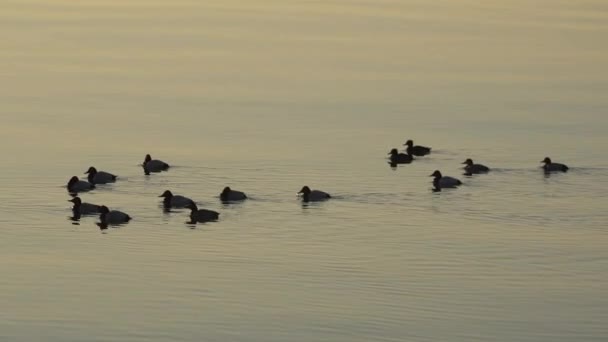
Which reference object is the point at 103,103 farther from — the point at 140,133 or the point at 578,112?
the point at 578,112

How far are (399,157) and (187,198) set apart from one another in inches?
325

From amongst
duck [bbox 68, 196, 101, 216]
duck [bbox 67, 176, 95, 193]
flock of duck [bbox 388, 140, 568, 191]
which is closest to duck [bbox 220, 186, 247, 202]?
duck [bbox 68, 196, 101, 216]

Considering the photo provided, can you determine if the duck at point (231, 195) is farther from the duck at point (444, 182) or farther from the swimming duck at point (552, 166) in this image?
the swimming duck at point (552, 166)

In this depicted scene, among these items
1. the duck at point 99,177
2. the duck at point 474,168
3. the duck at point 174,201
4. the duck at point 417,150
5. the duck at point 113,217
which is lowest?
the duck at point 113,217

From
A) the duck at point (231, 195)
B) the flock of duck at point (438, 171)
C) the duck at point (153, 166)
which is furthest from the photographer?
the duck at point (153, 166)

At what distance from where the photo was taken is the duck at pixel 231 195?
40.0 metres

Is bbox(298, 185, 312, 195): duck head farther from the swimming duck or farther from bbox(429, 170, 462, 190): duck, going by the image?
the swimming duck

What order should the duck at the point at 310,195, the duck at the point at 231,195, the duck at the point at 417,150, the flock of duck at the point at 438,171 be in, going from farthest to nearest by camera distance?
the duck at the point at 417,150, the flock of duck at the point at 438,171, the duck at the point at 231,195, the duck at the point at 310,195

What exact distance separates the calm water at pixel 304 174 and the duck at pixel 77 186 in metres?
0.35

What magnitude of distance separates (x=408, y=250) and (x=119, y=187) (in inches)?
387

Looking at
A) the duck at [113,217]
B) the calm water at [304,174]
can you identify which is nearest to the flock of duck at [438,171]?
the calm water at [304,174]

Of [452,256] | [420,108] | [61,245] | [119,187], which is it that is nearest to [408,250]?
[452,256]

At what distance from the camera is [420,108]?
54.1m

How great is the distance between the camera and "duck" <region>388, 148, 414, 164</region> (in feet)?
152
